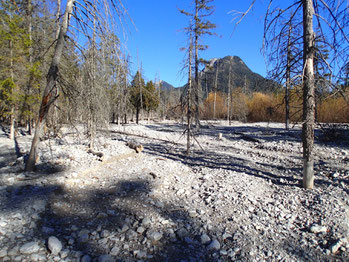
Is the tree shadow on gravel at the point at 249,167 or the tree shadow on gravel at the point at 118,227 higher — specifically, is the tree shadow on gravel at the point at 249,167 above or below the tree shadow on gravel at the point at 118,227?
above

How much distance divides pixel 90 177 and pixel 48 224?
2161 millimetres

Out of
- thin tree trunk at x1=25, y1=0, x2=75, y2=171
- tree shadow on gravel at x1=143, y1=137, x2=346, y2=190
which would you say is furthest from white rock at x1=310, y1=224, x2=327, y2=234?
thin tree trunk at x1=25, y1=0, x2=75, y2=171

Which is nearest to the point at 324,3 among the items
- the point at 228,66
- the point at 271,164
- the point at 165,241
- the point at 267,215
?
the point at 267,215

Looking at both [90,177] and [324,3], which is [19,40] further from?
[324,3]

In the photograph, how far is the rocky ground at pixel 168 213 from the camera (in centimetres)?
262

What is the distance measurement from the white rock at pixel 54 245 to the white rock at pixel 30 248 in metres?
0.14

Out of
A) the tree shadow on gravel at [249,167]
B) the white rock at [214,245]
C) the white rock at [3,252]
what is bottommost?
the white rock at [214,245]

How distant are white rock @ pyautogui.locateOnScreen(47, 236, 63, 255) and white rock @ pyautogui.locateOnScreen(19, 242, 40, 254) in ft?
0.46

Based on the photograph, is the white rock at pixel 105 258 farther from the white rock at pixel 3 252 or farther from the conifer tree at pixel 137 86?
the conifer tree at pixel 137 86

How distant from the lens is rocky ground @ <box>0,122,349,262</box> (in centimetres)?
262

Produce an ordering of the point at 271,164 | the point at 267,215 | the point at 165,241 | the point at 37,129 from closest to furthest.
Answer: the point at 165,241 → the point at 267,215 → the point at 37,129 → the point at 271,164

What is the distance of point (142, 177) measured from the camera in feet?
17.4

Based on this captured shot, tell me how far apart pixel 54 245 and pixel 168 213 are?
5.87ft

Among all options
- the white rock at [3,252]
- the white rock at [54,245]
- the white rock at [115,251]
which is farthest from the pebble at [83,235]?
the white rock at [3,252]
